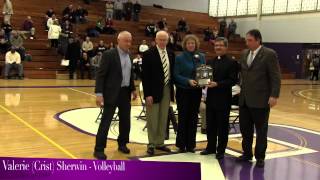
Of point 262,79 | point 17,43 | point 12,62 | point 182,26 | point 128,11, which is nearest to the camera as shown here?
point 262,79

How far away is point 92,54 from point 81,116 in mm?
9761

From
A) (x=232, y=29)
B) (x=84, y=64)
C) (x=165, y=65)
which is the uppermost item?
(x=232, y=29)

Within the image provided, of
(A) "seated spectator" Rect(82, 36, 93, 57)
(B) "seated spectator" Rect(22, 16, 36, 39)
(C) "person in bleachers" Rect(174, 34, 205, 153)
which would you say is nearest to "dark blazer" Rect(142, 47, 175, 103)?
(C) "person in bleachers" Rect(174, 34, 205, 153)

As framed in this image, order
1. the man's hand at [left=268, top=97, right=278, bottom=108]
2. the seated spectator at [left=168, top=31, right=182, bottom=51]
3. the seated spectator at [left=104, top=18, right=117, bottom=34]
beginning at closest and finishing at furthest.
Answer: the man's hand at [left=268, top=97, right=278, bottom=108] < the seated spectator at [left=168, top=31, right=182, bottom=51] < the seated spectator at [left=104, top=18, right=117, bottom=34]

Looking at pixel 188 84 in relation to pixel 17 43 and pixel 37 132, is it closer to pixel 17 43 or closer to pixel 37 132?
pixel 37 132

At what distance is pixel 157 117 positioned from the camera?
5.24 m

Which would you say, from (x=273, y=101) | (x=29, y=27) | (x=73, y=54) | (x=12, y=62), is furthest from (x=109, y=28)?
(x=273, y=101)

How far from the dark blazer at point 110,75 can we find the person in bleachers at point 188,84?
2.44 ft

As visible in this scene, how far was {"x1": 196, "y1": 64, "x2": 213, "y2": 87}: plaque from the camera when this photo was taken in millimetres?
4883

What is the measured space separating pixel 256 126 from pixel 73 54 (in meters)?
12.4

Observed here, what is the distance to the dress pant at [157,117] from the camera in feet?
17.1

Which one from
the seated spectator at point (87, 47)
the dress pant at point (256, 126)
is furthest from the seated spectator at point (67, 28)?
the dress pant at point (256, 126)

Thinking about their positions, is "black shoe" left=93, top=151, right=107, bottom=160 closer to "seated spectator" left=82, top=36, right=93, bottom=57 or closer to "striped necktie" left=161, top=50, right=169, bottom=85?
"striped necktie" left=161, top=50, right=169, bottom=85

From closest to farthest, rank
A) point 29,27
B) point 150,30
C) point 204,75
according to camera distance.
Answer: point 204,75 → point 29,27 → point 150,30
